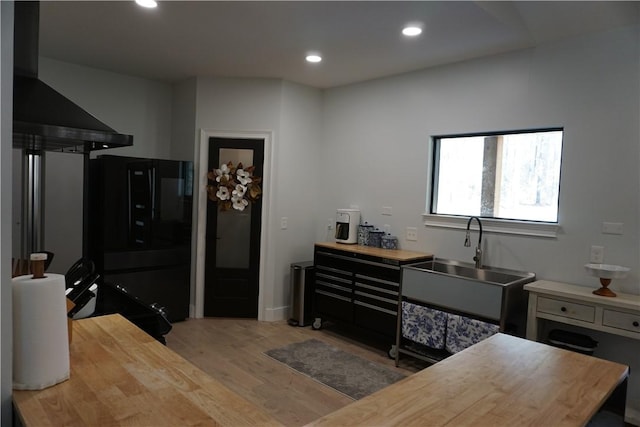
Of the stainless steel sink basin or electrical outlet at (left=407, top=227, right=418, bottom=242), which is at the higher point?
electrical outlet at (left=407, top=227, right=418, bottom=242)

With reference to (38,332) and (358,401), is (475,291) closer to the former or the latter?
(358,401)

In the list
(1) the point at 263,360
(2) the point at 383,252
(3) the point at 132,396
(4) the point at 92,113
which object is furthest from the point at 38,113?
(4) the point at 92,113

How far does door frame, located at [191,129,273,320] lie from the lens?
4762 millimetres

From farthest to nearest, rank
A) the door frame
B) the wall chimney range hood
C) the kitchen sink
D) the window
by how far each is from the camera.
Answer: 1. the door frame
2. the window
3. the kitchen sink
4. the wall chimney range hood

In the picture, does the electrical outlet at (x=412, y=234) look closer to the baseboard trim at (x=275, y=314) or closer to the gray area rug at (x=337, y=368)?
the gray area rug at (x=337, y=368)

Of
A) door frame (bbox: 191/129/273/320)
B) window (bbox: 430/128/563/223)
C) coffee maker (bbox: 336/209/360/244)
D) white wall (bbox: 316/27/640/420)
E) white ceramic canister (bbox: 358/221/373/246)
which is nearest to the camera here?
white wall (bbox: 316/27/640/420)

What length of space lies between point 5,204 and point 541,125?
3501 millimetres

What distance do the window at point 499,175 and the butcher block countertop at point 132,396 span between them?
9.93 ft

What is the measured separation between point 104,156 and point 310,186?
2252 mm

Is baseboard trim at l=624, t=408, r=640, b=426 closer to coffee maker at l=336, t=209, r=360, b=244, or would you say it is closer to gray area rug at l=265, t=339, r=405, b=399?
gray area rug at l=265, t=339, r=405, b=399

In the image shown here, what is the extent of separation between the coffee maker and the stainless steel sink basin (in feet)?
3.14

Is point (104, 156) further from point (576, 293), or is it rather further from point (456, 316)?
point (576, 293)

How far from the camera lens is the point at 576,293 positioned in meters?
2.84

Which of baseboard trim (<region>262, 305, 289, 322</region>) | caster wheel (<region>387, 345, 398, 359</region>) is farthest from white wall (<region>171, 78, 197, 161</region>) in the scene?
caster wheel (<region>387, 345, 398, 359</region>)
